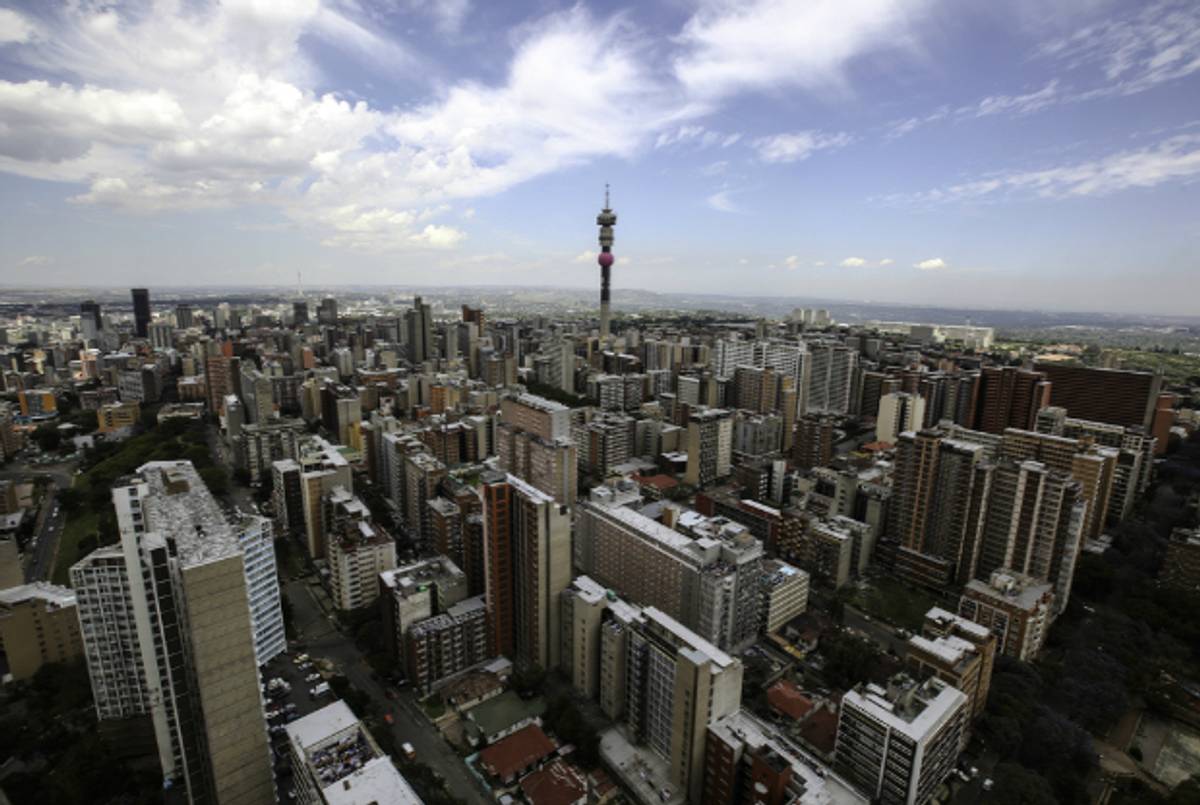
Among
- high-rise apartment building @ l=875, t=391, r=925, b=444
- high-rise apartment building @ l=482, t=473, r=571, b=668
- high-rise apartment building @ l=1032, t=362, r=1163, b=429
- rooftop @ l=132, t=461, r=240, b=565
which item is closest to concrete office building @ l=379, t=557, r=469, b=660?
high-rise apartment building @ l=482, t=473, r=571, b=668

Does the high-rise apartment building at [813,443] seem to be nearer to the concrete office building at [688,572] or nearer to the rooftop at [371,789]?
the concrete office building at [688,572]

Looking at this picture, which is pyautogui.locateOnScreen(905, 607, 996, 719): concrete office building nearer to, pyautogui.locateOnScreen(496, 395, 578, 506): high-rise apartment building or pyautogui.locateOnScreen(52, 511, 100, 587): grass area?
pyautogui.locateOnScreen(496, 395, 578, 506): high-rise apartment building

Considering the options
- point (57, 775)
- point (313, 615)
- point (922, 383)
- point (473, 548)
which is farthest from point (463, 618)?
point (922, 383)

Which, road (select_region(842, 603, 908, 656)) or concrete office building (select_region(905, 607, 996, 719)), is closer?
concrete office building (select_region(905, 607, 996, 719))

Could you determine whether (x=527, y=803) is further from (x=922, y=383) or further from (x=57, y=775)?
(x=922, y=383)

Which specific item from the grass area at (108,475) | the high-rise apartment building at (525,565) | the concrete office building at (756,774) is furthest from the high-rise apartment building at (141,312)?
the concrete office building at (756,774)

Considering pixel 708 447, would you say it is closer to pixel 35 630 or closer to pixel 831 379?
pixel 831 379
